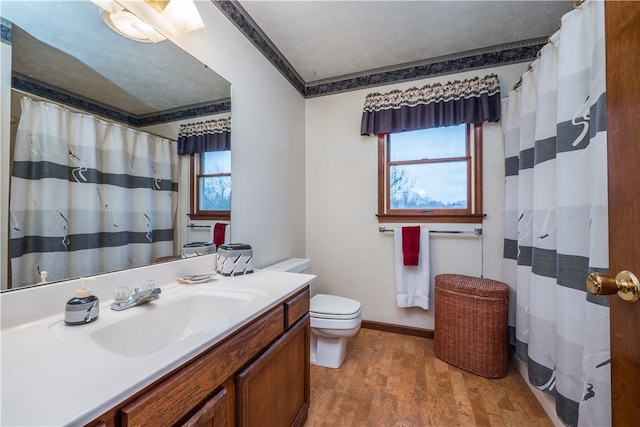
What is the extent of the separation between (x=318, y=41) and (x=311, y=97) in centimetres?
68

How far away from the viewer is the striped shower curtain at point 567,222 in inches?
36.3

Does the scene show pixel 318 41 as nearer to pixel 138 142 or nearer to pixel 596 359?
pixel 138 142

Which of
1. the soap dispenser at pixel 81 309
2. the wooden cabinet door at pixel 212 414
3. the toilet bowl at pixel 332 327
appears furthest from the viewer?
the toilet bowl at pixel 332 327

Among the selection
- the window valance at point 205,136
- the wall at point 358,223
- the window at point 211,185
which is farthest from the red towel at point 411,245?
the window valance at point 205,136

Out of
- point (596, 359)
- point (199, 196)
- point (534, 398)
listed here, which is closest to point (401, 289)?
point (534, 398)

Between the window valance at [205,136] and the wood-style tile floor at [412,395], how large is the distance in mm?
1594

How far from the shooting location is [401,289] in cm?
225

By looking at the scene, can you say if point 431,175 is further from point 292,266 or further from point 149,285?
point 149,285

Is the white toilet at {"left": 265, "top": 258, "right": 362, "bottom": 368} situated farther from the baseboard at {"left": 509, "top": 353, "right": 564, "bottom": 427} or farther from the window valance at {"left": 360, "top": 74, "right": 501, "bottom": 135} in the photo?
the window valance at {"left": 360, "top": 74, "right": 501, "bottom": 135}

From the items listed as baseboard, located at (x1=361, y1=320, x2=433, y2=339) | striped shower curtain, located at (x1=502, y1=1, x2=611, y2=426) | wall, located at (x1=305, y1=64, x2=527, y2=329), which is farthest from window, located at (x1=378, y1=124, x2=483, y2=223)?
baseboard, located at (x1=361, y1=320, x2=433, y2=339)

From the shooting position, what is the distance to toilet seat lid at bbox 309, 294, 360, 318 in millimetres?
1750

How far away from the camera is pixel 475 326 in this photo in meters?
1.75

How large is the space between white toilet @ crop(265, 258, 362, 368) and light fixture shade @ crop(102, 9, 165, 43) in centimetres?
144

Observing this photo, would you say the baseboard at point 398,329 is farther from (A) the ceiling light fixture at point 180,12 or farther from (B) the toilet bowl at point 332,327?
(A) the ceiling light fixture at point 180,12
